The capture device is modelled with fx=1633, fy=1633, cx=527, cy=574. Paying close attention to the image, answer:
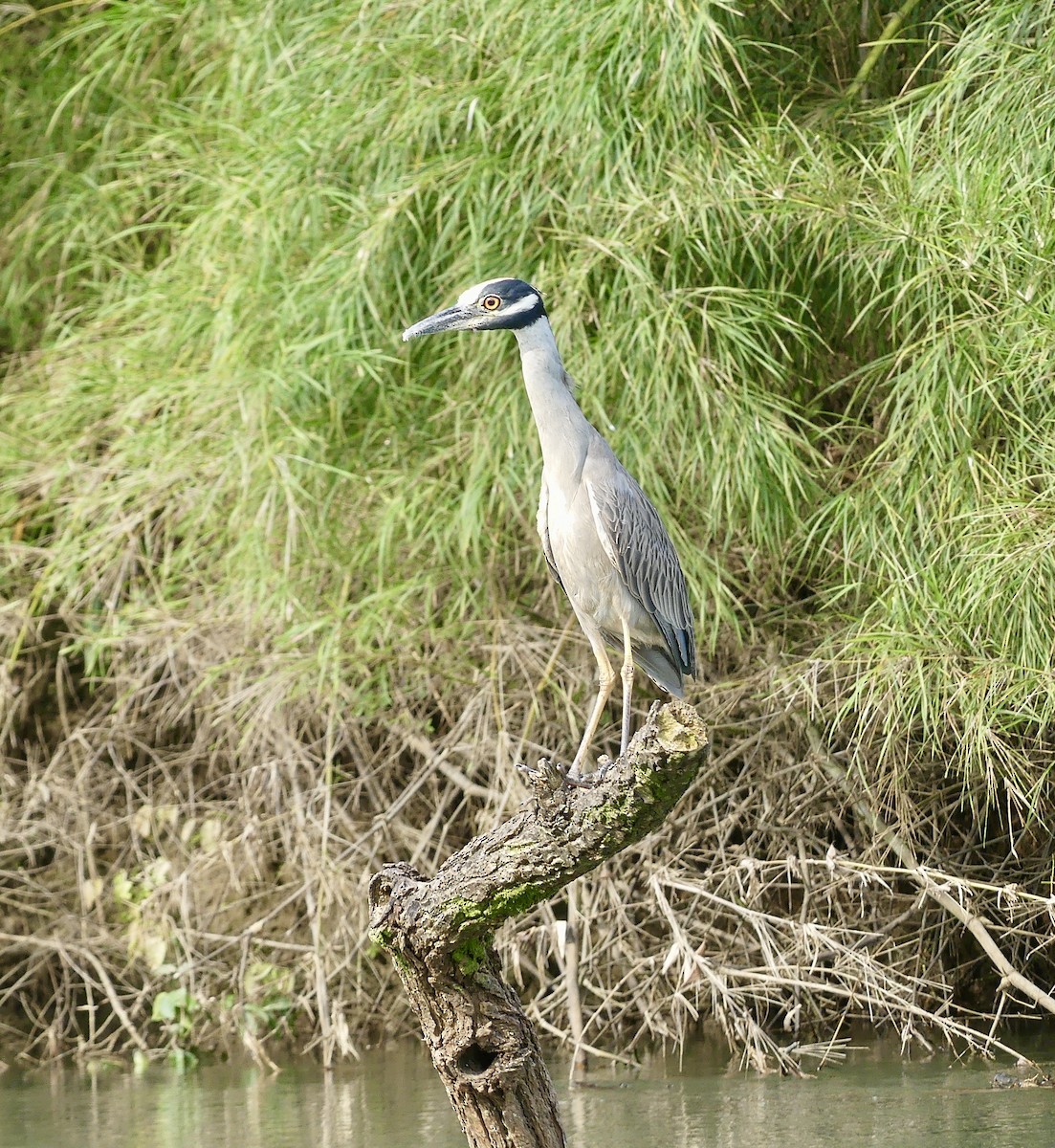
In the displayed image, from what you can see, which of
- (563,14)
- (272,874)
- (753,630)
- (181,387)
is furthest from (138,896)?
(563,14)

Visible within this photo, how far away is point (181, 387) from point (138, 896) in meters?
1.92

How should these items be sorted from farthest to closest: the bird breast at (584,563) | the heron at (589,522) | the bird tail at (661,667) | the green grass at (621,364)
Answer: the green grass at (621,364)
the bird tail at (661,667)
the bird breast at (584,563)
the heron at (589,522)

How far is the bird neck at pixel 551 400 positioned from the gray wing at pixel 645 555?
0.09 m

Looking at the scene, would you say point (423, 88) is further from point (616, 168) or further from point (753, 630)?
point (753, 630)

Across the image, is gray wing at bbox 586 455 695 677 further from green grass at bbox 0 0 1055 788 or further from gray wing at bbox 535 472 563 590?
green grass at bbox 0 0 1055 788

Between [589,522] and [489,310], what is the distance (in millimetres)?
589

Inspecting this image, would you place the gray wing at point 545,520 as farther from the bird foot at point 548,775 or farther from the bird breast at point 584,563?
the bird foot at point 548,775

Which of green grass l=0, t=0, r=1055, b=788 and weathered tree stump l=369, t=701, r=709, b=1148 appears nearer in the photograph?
weathered tree stump l=369, t=701, r=709, b=1148

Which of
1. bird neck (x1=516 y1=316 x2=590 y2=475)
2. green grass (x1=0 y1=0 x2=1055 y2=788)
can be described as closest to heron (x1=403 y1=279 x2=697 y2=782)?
bird neck (x1=516 y1=316 x2=590 y2=475)

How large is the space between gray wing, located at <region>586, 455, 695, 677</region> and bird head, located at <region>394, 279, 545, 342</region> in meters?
0.46

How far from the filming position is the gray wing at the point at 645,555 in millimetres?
4004

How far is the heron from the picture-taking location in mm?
3922

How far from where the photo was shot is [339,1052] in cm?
557

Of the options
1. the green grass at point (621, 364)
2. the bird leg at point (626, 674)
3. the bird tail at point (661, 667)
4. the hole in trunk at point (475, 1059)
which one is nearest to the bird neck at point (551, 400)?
the bird leg at point (626, 674)
